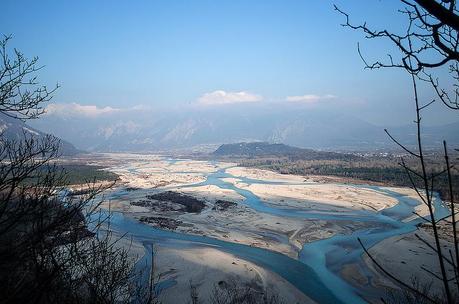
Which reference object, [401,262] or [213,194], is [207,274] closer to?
[401,262]

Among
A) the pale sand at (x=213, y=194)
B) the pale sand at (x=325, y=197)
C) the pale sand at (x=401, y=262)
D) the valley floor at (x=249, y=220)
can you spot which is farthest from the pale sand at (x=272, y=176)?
the pale sand at (x=401, y=262)

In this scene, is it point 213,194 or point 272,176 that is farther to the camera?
point 272,176

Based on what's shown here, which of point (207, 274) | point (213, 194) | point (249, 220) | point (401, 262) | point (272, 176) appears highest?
point (272, 176)

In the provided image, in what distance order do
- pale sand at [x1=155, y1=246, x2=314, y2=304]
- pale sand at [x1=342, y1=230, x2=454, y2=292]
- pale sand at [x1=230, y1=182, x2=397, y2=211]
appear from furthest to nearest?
1. pale sand at [x1=230, y1=182, x2=397, y2=211]
2. pale sand at [x1=342, y1=230, x2=454, y2=292]
3. pale sand at [x1=155, y1=246, x2=314, y2=304]

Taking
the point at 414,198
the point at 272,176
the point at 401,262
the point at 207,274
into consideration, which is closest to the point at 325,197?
the point at 414,198

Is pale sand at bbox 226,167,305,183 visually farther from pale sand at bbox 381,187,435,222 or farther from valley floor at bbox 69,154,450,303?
pale sand at bbox 381,187,435,222

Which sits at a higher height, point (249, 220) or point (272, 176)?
point (272, 176)

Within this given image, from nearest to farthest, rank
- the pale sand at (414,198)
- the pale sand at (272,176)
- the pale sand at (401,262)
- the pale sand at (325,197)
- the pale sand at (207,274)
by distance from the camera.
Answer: the pale sand at (207,274), the pale sand at (401,262), the pale sand at (414,198), the pale sand at (325,197), the pale sand at (272,176)

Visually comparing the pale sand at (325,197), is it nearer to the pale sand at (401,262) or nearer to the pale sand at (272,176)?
the pale sand at (401,262)

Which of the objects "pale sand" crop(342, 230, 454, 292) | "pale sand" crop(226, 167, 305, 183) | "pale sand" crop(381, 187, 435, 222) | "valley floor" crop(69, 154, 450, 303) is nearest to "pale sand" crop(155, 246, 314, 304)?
"valley floor" crop(69, 154, 450, 303)

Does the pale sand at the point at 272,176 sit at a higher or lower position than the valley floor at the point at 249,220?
higher
